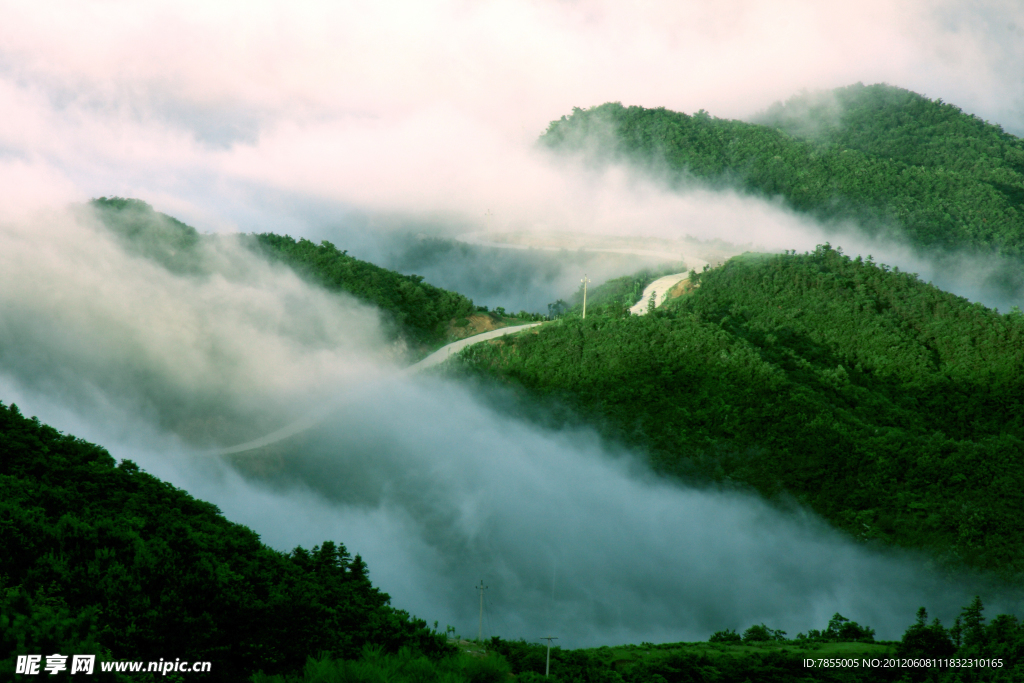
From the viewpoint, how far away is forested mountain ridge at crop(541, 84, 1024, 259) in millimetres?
82250

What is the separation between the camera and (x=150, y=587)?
19797 mm

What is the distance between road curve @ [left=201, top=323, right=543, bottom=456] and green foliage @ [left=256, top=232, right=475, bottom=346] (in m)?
1.66

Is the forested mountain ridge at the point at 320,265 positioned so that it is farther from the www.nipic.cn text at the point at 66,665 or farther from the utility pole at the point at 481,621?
the www.nipic.cn text at the point at 66,665

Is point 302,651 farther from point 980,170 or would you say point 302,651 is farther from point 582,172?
point 980,170

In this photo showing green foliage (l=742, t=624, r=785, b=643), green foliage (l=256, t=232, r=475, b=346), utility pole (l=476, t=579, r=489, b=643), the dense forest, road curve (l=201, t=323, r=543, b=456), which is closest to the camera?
the dense forest

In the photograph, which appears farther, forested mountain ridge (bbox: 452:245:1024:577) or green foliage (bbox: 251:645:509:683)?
forested mountain ridge (bbox: 452:245:1024:577)

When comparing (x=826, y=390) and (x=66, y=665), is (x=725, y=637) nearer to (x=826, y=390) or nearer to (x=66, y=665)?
(x=826, y=390)

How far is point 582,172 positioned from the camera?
93750mm

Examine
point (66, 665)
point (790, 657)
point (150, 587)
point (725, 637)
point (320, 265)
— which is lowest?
point (66, 665)

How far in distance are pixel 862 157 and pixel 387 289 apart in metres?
55.6

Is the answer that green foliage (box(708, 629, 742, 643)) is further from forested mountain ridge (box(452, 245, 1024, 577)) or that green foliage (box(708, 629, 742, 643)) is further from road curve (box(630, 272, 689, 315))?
road curve (box(630, 272, 689, 315))

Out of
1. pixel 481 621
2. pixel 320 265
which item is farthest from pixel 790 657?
pixel 320 265

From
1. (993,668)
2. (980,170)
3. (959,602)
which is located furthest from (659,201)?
(993,668)

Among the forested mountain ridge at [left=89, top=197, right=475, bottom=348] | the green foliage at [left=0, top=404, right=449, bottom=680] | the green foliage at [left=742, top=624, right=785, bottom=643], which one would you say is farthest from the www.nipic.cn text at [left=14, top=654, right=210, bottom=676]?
the forested mountain ridge at [left=89, top=197, right=475, bottom=348]
